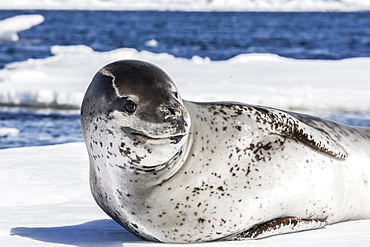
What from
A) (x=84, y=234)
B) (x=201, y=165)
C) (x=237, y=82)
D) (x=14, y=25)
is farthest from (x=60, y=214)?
(x=14, y=25)

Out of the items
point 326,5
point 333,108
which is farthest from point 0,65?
point 326,5

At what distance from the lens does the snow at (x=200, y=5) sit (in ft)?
212

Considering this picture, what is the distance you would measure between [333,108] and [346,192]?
5.50m

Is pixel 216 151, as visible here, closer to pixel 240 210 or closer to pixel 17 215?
pixel 240 210

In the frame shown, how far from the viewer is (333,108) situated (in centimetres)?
884

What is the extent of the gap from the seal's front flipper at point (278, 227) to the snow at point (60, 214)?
30 mm

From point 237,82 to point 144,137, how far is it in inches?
298

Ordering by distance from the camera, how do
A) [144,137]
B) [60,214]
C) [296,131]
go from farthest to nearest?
[60,214] → [296,131] → [144,137]

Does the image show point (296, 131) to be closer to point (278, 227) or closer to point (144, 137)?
point (278, 227)

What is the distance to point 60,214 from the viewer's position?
3.67 meters

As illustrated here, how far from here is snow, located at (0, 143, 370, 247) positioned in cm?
303

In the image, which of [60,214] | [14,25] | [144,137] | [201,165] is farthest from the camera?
[14,25]

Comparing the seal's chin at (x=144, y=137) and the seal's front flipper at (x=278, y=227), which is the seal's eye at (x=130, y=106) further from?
the seal's front flipper at (x=278, y=227)

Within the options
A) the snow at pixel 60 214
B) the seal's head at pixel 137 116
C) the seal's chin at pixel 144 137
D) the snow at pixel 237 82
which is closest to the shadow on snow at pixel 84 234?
the snow at pixel 60 214
